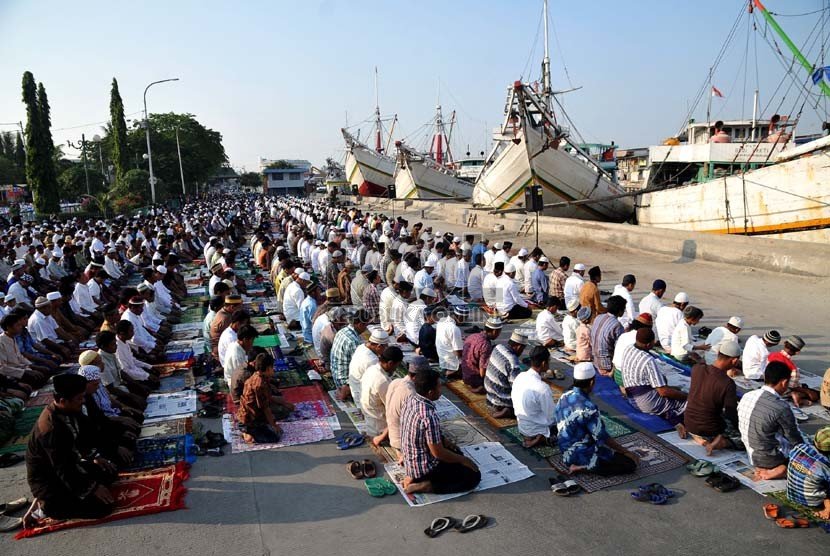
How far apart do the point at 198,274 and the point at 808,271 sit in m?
14.3

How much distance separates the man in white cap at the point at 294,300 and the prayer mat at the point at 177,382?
2.09 m

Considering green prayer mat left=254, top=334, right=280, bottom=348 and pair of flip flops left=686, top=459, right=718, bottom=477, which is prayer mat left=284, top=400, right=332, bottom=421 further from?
pair of flip flops left=686, top=459, right=718, bottom=477

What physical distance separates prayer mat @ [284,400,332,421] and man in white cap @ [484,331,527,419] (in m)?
1.73

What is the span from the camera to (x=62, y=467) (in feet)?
12.6

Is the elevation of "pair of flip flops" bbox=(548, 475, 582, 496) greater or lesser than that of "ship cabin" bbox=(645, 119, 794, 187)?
lesser

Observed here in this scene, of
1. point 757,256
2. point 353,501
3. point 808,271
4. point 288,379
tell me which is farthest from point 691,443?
point 757,256

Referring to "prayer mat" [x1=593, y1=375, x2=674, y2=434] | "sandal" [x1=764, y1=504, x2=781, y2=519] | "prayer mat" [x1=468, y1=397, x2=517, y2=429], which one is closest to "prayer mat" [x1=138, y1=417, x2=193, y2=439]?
"prayer mat" [x1=468, y1=397, x2=517, y2=429]

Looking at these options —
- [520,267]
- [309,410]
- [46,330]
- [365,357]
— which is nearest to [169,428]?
[309,410]

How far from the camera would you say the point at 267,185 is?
242ft

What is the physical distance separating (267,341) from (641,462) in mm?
5408

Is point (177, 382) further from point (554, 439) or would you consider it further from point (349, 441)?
point (554, 439)

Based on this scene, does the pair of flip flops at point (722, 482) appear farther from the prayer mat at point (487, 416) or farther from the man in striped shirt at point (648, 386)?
the prayer mat at point (487, 416)

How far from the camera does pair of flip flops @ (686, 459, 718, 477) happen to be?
4.40m

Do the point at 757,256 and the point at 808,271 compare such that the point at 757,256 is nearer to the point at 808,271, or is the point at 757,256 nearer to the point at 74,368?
the point at 808,271
